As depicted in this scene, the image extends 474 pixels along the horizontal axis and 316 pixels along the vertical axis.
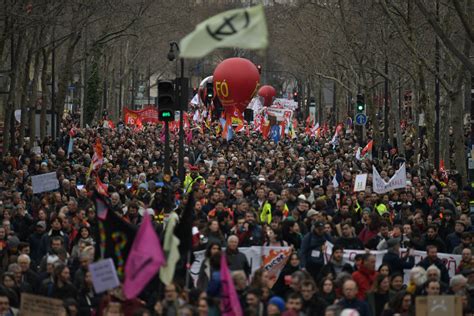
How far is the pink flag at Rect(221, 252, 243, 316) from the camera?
11.0 m

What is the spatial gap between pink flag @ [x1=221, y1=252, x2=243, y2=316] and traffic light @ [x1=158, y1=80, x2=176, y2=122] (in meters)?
17.3

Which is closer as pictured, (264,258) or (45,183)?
(264,258)

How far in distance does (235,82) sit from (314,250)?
44.1 meters

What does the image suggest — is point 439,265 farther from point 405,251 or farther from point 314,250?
point 314,250

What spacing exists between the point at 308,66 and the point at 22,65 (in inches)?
1421

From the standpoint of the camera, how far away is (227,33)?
10180 mm

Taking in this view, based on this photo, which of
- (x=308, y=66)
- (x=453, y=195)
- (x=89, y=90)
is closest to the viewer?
(x=453, y=195)

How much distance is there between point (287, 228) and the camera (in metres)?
17.0

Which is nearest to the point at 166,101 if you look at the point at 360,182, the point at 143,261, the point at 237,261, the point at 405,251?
the point at 360,182

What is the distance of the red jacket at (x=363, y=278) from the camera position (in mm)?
13492

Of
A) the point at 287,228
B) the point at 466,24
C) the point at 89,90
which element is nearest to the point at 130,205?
the point at 287,228

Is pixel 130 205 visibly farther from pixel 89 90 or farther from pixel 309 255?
pixel 89 90

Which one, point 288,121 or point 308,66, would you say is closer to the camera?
point 288,121

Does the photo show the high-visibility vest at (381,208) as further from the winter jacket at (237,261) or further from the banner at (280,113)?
the banner at (280,113)
